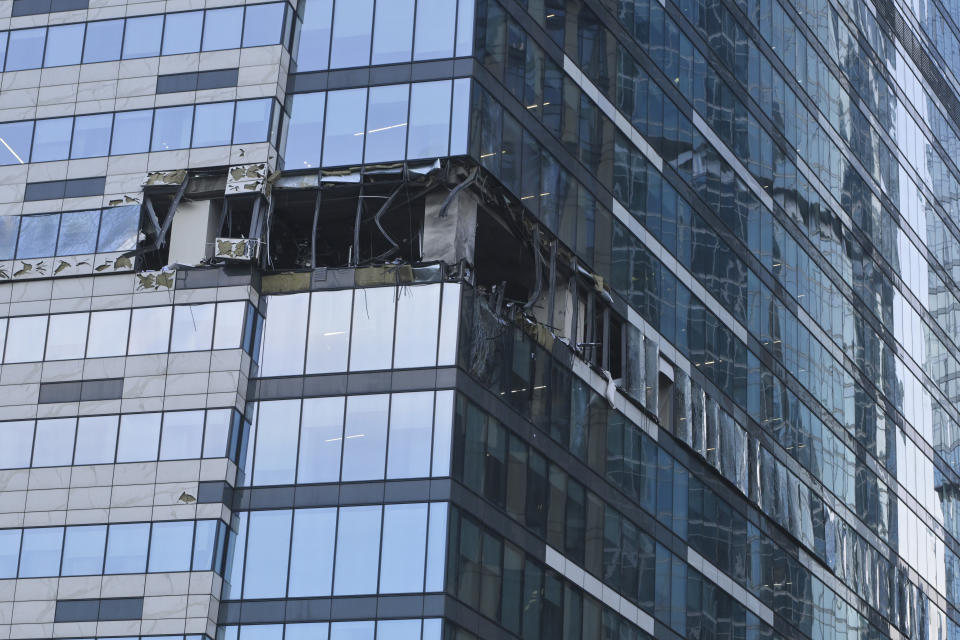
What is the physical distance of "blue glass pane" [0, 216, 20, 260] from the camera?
60594mm

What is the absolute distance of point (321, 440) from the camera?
5500 centimetres

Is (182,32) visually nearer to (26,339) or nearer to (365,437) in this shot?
(26,339)

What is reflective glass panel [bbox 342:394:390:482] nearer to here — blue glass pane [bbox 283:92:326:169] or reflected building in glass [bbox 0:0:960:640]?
reflected building in glass [bbox 0:0:960:640]

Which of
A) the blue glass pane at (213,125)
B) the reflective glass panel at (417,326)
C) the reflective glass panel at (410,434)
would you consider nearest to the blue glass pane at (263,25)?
the blue glass pane at (213,125)

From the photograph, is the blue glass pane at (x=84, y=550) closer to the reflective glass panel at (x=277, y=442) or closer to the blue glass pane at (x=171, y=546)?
the blue glass pane at (x=171, y=546)

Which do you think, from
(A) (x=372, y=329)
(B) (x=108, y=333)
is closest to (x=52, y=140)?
(B) (x=108, y=333)

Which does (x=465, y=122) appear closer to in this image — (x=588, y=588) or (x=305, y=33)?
(x=305, y=33)

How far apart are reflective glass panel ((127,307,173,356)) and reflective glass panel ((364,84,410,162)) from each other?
824cm

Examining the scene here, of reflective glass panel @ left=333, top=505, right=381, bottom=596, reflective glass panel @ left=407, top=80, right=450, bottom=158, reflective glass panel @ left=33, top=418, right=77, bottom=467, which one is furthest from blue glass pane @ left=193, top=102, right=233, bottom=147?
reflective glass panel @ left=333, top=505, right=381, bottom=596

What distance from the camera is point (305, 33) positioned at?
2410 inches

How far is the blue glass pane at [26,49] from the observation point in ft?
209

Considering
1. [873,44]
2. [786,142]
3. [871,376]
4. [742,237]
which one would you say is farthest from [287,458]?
[873,44]

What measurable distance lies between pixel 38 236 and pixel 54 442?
24.6 feet

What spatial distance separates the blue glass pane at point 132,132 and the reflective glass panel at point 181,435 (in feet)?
32.8
